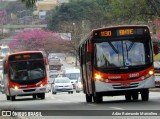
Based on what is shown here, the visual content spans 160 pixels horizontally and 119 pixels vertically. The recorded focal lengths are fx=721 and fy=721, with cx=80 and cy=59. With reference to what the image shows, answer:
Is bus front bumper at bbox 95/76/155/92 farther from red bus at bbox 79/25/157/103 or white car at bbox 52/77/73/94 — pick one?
white car at bbox 52/77/73/94

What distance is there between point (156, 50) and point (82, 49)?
4.79m

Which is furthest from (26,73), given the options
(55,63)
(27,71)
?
(55,63)

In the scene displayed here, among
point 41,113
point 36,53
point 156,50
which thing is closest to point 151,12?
point 36,53

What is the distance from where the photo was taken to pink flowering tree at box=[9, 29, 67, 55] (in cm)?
10046

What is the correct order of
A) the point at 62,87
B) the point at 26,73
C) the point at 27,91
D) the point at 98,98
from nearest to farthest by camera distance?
the point at 98,98 < the point at 26,73 < the point at 27,91 < the point at 62,87

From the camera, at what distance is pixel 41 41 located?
332 feet

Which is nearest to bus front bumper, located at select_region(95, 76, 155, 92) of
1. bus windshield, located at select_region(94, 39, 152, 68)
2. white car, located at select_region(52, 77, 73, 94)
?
bus windshield, located at select_region(94, 39, 152, 68)

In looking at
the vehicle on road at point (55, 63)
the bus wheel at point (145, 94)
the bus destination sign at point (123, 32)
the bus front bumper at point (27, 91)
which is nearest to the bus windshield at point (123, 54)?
the bus destination sign at point (123, 32)

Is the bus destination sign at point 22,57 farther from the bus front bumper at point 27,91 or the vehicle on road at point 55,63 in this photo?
the vehicle on road at point 55,63

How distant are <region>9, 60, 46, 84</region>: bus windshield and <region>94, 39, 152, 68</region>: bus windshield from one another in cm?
1387

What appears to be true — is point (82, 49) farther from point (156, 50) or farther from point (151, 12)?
point (151, 12)

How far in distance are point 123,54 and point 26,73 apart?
572 inches

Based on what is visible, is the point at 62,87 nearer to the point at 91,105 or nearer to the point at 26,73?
the point at 26,73

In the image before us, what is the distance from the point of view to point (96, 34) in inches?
1173
